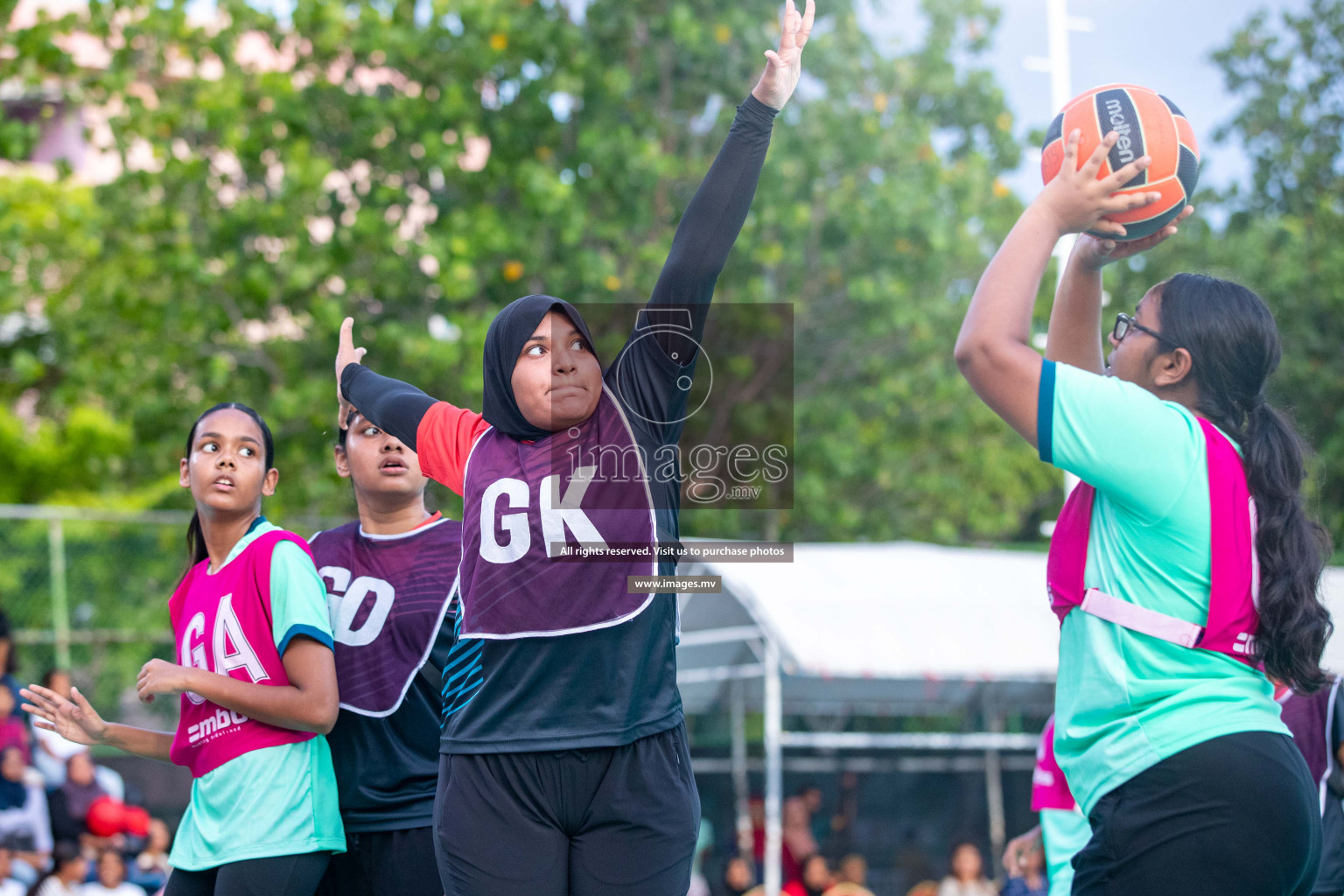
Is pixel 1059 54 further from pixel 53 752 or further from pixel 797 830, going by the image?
pixel 53 752

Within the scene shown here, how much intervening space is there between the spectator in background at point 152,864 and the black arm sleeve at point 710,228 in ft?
22.2

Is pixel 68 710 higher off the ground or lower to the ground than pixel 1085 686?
lower

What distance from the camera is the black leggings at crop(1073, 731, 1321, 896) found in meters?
2.16

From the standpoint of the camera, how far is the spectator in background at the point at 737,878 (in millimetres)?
10219

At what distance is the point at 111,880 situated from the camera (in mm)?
7535

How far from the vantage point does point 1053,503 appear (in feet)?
73.5

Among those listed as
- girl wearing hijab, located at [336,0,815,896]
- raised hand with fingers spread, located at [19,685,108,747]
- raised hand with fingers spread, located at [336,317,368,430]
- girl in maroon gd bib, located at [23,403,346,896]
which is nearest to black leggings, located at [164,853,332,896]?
girl in maroon gd bib, located at [23,403,346,896]

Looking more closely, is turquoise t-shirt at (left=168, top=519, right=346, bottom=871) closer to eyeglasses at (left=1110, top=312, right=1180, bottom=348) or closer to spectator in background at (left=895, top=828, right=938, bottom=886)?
eyeglasses at (left=1110, top=312, right=1180, bottom=348)

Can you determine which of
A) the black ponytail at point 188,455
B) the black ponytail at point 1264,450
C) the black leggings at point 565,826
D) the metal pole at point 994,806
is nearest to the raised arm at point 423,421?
the black ponytail at point 188,455

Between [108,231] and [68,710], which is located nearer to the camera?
[68,710]

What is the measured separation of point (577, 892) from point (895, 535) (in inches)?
480

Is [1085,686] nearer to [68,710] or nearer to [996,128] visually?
[68,710]

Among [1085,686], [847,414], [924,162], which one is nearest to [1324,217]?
[924,162]

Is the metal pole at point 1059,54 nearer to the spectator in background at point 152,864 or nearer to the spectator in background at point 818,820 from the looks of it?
the spectator in background at point 818,820
